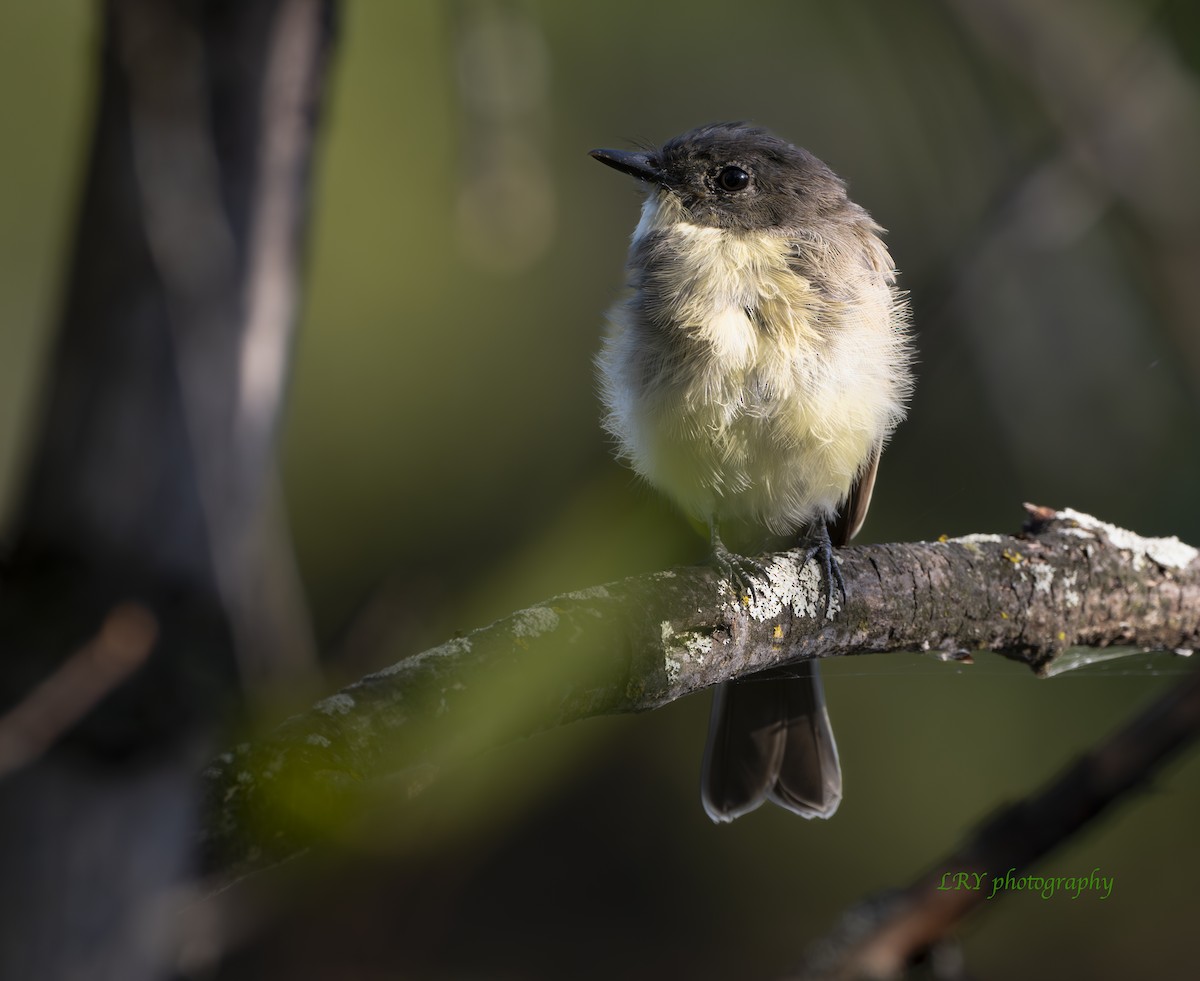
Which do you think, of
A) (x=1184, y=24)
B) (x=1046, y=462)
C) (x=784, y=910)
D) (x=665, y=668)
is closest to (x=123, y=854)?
(x=665, y=668)

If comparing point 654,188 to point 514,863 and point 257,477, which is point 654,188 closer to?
point 257,477

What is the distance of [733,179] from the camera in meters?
3.48

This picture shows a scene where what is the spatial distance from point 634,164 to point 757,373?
0.97 metres

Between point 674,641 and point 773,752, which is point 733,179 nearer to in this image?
point 773,752

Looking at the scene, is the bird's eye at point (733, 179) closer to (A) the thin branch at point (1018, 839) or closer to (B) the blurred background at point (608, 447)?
(B) the blurred background at point (608, 447)

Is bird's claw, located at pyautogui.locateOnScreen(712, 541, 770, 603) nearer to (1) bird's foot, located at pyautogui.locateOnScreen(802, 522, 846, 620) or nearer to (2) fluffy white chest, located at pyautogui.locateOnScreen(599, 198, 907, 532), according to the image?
(1) bird's foot, located at pyautogui.locateOnScreen(802, 522, 846, 620)

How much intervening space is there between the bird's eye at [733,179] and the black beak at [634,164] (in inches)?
7.5

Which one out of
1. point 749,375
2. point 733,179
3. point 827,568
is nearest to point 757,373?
point 749,375

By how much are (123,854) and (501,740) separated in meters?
0.55

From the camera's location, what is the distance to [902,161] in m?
2.78

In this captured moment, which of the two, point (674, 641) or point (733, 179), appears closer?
point (674, 641)

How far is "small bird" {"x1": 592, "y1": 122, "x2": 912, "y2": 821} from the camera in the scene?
9.59ft

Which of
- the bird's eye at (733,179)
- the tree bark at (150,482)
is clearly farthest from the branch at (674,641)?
the bird's eye at (733,179)

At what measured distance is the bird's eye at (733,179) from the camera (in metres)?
3.48
